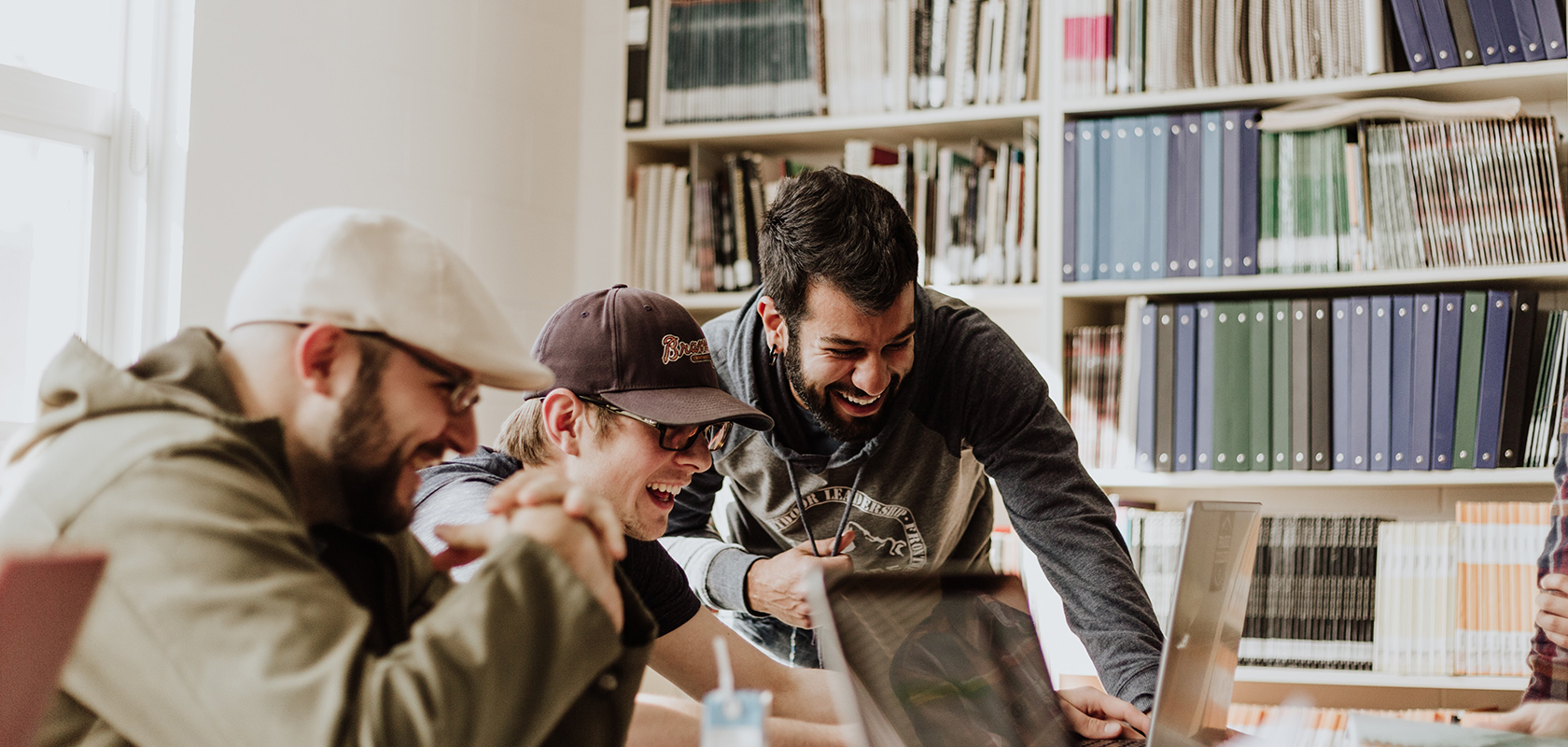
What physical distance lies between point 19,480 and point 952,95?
90.8 inches

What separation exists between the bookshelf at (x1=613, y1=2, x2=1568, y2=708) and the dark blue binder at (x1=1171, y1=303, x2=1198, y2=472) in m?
0.05

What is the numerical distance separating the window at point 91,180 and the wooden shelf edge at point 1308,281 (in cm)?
177

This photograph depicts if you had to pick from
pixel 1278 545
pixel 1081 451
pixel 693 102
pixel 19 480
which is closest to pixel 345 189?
pixel 693 102

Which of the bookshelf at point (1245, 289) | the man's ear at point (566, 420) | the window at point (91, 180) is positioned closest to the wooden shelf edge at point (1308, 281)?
the bookshelf at point (1245, 289)

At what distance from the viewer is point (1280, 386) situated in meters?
2.48

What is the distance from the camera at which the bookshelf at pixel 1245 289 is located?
2.38 m

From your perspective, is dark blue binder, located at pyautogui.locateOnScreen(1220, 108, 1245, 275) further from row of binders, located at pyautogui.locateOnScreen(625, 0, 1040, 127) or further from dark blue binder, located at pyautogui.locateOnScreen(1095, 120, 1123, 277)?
row of binders, located at pyautogui.locateOnScreen(625, 0, 1040, 127)

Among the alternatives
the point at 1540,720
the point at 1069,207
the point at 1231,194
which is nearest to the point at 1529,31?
the point at 1231,194

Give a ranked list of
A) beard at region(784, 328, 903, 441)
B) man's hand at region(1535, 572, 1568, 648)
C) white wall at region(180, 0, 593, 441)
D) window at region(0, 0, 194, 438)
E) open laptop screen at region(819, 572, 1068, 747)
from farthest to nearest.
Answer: white wall at region(180, 0, 593, 441), window at region(0, 0, 194, 438), beard at region(784, 328, 903, 441), man's hand at region(1535, 572, 1568, 648), open laptop screen at region(819, 572, 1068, 747)

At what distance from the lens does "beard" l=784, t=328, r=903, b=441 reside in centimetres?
172

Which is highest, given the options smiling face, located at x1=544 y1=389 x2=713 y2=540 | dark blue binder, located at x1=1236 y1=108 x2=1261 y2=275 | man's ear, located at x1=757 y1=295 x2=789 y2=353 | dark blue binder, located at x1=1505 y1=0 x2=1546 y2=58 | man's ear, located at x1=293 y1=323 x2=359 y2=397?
dark blue binder, located at x1=1505 y1=0 x2=1546 y2=58

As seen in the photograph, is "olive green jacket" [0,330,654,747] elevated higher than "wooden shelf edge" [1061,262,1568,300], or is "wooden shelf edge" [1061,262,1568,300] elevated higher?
"wooden shelf edge" [1061,262,1568,300]

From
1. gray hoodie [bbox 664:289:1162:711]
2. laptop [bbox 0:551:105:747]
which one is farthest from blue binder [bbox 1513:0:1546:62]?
laptop [bbox 0:551:105:747]

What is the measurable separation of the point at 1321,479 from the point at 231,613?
225 centimetres
